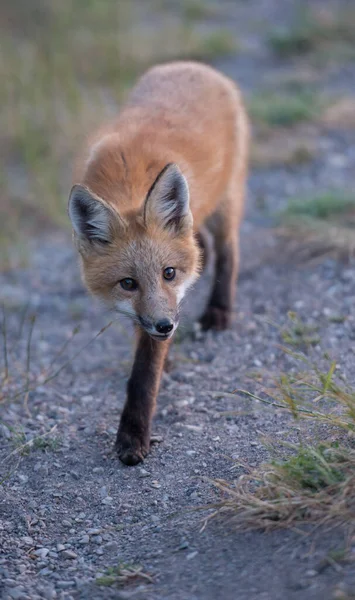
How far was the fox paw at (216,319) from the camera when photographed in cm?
534

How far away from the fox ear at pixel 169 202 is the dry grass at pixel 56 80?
3429mm

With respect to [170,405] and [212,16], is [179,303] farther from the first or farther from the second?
[212,16]

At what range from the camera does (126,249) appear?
3.77 metres

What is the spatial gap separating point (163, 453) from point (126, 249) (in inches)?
43.3

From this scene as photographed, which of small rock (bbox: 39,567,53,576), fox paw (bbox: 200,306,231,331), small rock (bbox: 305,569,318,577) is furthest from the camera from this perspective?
fox paw (bbox: 200,306,231,331)

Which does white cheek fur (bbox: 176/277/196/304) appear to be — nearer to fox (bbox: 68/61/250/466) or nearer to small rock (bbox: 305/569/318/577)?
fox (bbox: 68/61/250/466)

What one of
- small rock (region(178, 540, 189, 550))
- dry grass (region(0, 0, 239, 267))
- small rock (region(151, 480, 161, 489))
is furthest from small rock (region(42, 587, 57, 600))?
dry grass (region(0, 0, 239, 267))

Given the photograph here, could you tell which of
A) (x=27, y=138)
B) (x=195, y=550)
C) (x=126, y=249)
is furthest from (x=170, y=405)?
(x=27, y=138)

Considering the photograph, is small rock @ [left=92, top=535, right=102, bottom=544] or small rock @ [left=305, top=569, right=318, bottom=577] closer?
small rock @ [left=305, top=569, right=318, bottom=577]

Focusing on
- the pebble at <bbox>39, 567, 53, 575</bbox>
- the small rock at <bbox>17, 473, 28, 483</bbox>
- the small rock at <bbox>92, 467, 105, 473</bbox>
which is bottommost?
the small rock at <bbox>92, 467, 105, 473</bbox>

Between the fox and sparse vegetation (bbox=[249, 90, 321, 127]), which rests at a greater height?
the fox

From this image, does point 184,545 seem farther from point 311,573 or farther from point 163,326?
point 163,326

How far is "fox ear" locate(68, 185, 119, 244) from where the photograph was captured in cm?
368

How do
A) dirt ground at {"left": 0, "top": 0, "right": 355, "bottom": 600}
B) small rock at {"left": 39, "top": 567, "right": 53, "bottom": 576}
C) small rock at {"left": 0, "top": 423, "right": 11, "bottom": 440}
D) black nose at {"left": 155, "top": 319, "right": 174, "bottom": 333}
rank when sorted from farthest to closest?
1. small rock at {"left": 0, "top": 423, "right": 11, "bottom": 440}
2. black nose at {"left": 155, "top": 319, "right": 174, "bottom": 333}
3. small rock at {"left": 39, "top": 567, "right": 53, "bottom": 576}
4. dirt ground at {"left": 0, "top": 0, "right": 355, "bottom": 600}
